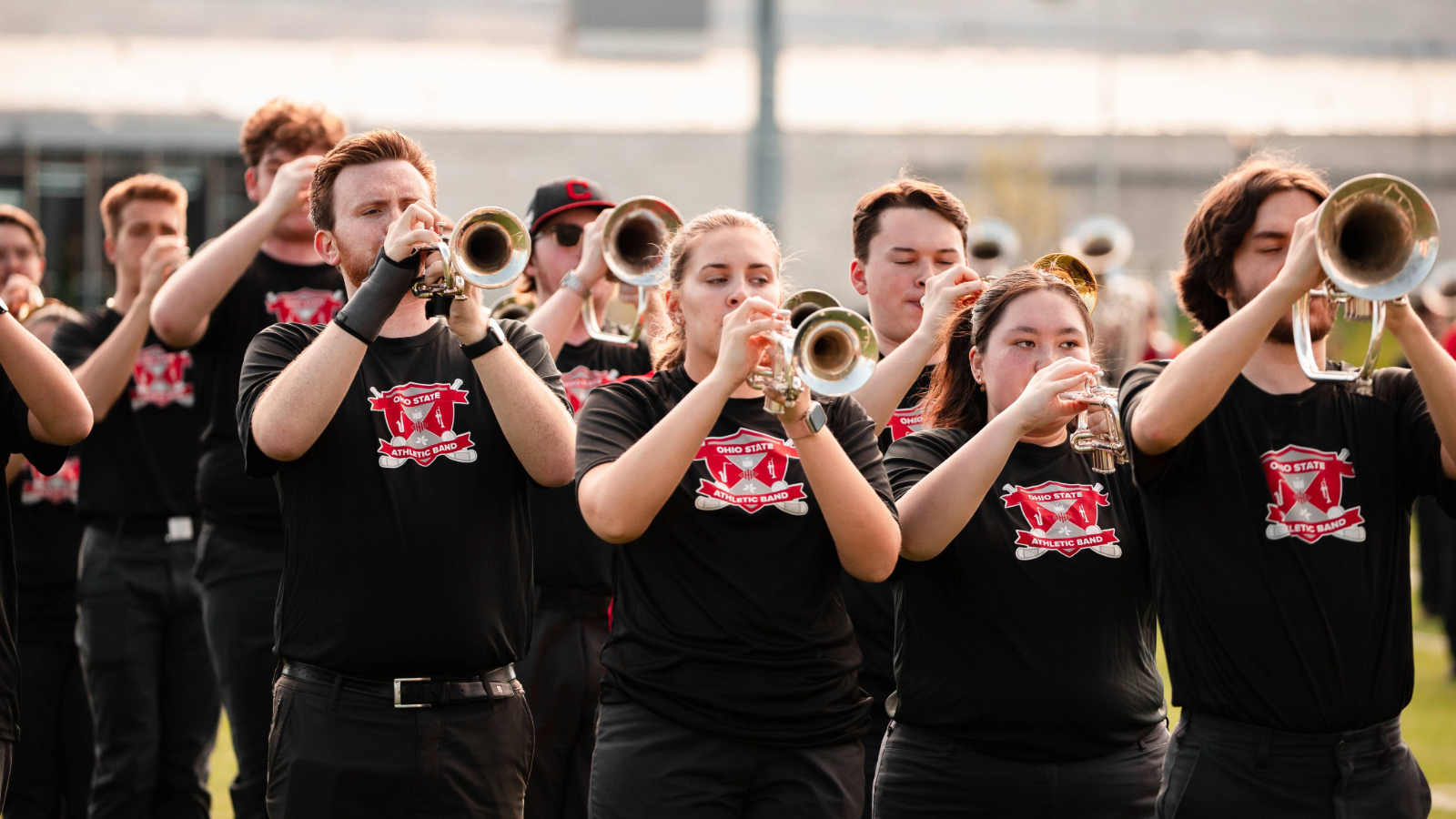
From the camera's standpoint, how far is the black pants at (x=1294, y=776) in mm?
3170

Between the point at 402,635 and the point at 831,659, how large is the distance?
980 mm

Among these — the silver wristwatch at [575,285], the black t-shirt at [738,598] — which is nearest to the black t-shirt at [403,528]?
the black t-shirt at [738,598]

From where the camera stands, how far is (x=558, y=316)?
16.1 feet

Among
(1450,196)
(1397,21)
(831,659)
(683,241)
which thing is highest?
(1397,21)

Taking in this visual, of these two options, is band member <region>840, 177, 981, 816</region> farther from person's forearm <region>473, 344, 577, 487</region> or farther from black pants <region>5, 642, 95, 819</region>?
black pants <region>5, 642, 95, 819</region>

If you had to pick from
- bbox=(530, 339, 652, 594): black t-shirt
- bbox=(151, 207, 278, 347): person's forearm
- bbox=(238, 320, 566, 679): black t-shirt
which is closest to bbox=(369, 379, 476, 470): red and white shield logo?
bbox=(238, 320, 566, 679): black t-shirt

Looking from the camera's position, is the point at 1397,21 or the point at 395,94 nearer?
the point at 395,94

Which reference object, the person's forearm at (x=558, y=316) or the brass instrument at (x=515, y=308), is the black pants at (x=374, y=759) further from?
the brass instrument at (x=515, y=308)

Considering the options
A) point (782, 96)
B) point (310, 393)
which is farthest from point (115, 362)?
point (782, 96)

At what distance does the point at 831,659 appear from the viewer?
3.20 m

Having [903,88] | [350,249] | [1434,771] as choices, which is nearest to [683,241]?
[350,249]

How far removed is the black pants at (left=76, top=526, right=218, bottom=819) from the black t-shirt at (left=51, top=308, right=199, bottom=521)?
14cm

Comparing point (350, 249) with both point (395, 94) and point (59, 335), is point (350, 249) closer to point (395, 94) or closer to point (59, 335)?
point (59, 335)

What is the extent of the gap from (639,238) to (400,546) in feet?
6.45
